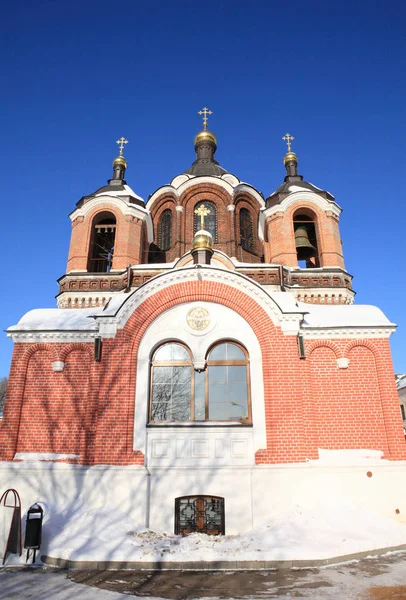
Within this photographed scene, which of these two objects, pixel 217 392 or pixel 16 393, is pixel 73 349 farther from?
pixel 217 392

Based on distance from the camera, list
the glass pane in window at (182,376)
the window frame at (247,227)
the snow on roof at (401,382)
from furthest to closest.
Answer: the snow on roof at (401,382)
the window frame at (247,227)
the glass pane in window at (182,376)

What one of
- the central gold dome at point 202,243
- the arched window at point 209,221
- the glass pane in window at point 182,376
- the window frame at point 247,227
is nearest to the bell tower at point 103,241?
the arched window at point 209,221

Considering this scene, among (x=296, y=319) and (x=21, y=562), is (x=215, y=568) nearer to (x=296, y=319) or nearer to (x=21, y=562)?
(x=21, y=562)

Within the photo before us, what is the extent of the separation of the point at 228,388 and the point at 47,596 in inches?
206

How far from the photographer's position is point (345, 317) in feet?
34.6

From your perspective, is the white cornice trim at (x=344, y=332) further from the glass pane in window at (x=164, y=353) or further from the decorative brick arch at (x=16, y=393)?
the decorative brick arch at (x=16, y=393)

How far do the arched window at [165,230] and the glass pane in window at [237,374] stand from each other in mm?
12007

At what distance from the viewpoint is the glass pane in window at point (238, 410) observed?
939cm

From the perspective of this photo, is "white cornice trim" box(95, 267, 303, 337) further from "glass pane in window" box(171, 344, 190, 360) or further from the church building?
"glass pane in window" box(171, 344, 190, 360)

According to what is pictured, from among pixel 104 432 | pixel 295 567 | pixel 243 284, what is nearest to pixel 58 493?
pixel 104 432

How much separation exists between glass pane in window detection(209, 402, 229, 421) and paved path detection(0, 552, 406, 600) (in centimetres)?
330

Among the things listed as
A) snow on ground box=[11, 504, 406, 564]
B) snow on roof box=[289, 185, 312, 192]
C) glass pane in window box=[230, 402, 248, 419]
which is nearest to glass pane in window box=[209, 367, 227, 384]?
glass pane in window box=[230, 402, 248, 419]

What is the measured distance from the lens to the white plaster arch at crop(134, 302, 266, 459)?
9.38 metres

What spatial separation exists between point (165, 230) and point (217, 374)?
519 inches
